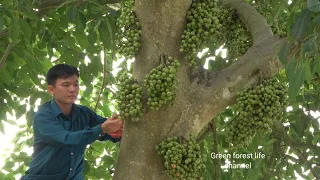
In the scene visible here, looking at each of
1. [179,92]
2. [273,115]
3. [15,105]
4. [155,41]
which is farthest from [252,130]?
[15,105]

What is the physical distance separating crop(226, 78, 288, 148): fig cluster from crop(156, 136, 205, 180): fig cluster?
37 centimetres

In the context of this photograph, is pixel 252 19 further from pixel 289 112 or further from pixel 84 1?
pixel 289 112

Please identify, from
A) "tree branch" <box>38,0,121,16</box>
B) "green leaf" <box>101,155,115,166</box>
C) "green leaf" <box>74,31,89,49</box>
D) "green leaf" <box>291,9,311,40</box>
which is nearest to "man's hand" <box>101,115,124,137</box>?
"green leaf" <box>291,9,311,40</box>

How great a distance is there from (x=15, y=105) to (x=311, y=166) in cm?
279

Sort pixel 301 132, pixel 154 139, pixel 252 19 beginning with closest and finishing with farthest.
Result: pixel 154 139
pixel 252 19
pixel 301 132

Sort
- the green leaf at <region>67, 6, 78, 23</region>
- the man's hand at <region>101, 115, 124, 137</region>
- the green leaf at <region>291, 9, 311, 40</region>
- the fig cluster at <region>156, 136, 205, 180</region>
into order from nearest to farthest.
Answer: the green leaf at <region>291, 9, 311, 40</region> → the fig cluster at <region>156, 136, 205, 180</region> → the man's hand at <region>101, 115, 124, 137</region> → the green leaf at <region>67, 6, 78, 23</region>

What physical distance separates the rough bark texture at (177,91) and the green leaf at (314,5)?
2.82ft

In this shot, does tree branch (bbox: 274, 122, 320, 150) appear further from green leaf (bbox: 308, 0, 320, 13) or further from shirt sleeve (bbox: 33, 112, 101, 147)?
green leaf (bbox: 308, 0, 320, 13)

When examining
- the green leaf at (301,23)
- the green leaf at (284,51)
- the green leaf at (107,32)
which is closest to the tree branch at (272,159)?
the green leaf at (107,32)

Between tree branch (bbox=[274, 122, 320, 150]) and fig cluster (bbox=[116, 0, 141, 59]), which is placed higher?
fig cluster (bbox=[116, 0, 141, 59])

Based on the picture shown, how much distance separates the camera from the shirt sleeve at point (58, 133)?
2.87m

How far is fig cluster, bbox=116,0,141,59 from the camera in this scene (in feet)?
8.91

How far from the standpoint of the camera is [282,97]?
2.79 meters

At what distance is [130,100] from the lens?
2.57 meters
